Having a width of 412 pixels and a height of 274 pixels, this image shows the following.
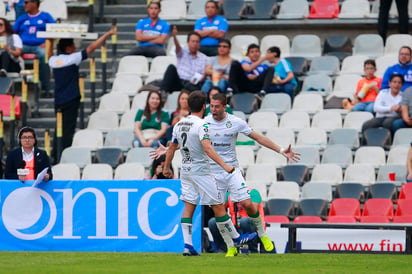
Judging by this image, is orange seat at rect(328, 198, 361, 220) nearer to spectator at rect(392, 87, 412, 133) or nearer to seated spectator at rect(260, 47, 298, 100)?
spectator at rect(392, 87, 412, 133)

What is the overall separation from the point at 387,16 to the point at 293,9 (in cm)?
202

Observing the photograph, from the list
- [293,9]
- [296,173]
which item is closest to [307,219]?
[296,173]

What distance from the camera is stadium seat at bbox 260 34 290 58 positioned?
2197 cm

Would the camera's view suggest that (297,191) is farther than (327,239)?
Yes

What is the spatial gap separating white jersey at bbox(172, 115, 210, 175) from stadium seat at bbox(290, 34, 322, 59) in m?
8.47

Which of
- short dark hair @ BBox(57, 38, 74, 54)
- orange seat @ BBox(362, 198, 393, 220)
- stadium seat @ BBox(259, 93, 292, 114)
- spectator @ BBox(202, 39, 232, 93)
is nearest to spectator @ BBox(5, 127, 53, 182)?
short dark hair @ BBox(57, 38, 74, 54)

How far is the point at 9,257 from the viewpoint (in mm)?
14141

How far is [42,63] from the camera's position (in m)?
22.3

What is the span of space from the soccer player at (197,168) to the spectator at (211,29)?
790 centimetres

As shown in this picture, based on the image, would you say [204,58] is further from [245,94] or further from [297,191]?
[297,191]

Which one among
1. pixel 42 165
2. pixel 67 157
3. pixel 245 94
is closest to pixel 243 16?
pixel 245 94

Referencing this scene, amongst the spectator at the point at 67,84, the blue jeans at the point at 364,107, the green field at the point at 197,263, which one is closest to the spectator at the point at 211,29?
the spectator at the point at 67,84

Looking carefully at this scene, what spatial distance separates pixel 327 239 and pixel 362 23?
7.79m

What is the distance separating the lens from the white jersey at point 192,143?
44.6ft
